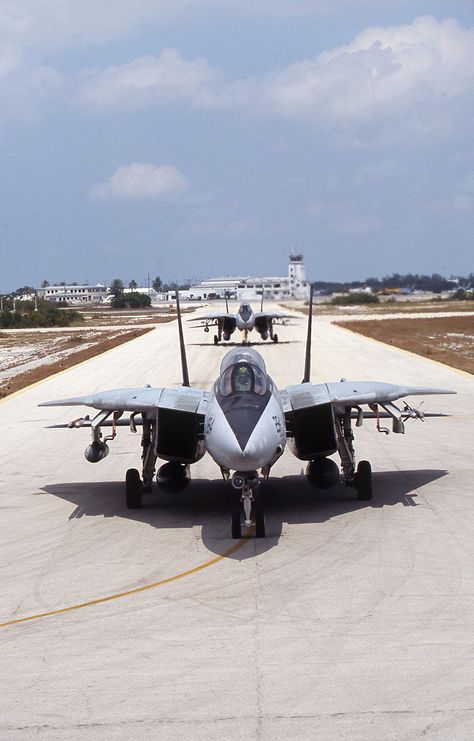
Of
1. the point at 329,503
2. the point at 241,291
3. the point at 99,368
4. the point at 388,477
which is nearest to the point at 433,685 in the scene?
the point at 329,503

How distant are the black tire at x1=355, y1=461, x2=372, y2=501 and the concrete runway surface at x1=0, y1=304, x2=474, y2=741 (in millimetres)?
260

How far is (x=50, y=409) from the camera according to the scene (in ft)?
112

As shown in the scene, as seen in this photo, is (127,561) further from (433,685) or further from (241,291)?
(241,291)

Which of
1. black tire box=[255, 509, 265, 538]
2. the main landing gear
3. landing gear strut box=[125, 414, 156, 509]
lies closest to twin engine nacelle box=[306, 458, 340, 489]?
the main landing gear

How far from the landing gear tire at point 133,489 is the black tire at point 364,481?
13.6 feet

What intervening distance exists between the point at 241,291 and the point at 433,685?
177330 millimetres

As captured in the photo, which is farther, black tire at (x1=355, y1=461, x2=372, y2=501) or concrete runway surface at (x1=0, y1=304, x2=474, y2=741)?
black tire at (x1=355, y1=461, x2=372, y2=501)

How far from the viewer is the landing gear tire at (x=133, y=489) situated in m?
17.4

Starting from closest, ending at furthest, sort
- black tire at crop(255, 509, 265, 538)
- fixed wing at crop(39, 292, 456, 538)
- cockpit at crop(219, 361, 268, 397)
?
fixed wing at crop(39, 292, 456, 538), black tire at crop(255, 509, 265, 538), cockpit at crop(219, 361, 268, 397)

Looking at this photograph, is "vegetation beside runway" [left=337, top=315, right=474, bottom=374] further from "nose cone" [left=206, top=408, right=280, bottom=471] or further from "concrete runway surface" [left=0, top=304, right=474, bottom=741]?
"nose cone" [left=206, top=408, right=280, bottom=471]

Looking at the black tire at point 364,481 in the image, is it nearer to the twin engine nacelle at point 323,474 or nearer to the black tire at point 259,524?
the twin engine nacelle at point 323,474

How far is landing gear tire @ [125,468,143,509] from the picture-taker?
17375 millimetres

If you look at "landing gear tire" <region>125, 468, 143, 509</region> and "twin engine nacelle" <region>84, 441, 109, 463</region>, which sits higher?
"twin engine nacelle" <region>84, 441, 109, 463</region>

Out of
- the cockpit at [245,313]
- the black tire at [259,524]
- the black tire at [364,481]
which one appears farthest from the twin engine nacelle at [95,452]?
the cockpit at [245,313]
